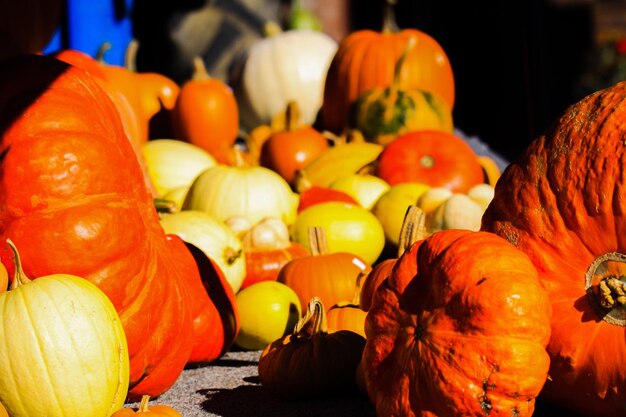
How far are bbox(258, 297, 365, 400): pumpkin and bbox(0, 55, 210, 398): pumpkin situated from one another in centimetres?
32

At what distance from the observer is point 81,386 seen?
8.70 ft

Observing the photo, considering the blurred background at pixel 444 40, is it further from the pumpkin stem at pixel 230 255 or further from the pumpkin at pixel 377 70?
the pumpkin stem at pixel 230 255

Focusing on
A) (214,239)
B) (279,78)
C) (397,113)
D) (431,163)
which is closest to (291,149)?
(397,113)

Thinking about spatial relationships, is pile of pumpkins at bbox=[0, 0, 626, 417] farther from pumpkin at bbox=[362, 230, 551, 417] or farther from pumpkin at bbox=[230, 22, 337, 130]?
pumpkin at bbox=[230, 22, 337, 130]

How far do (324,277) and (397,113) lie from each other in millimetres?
2554

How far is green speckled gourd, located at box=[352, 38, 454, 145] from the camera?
648 centimetres

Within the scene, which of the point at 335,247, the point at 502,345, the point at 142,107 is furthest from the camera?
the point at 142,107

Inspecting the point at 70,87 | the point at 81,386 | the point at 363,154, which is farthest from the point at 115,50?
the point at 81,386

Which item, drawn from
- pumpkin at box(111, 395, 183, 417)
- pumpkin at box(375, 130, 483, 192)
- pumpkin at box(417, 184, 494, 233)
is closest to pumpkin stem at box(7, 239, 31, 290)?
pumpkin at box(111, 395, 183, 417)

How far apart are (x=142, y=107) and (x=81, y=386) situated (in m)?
4.52

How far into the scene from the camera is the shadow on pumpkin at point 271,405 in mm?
Answer: 3053

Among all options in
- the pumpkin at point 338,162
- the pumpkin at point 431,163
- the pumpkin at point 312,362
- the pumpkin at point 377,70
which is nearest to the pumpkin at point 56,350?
the pumpkin at point 312,362

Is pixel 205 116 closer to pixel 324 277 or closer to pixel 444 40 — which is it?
pixel 324 277

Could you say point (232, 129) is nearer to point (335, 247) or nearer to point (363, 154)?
point (363, 154)
